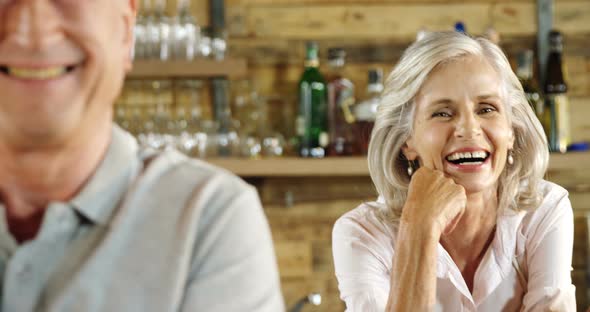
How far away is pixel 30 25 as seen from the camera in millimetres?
688

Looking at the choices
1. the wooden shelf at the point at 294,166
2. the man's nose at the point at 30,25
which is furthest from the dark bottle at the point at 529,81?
the man's nose at the point at 30,25

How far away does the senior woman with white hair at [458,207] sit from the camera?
61.1 inches

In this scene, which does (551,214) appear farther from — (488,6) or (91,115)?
(488,6)

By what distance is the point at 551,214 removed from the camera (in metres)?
1.67

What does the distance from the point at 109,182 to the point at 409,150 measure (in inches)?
40.1

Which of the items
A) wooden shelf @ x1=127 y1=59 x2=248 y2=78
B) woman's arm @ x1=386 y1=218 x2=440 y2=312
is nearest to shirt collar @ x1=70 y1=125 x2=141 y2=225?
woman's arm @ x1=386 y1=218 x2=440 y2=312

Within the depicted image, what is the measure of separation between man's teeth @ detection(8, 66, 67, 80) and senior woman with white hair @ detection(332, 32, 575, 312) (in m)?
0.92

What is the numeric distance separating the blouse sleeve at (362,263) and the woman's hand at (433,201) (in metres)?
0.08

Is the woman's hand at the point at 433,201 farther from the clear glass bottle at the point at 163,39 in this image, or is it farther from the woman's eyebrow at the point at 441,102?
the clear glass bottle at the point at 163,39

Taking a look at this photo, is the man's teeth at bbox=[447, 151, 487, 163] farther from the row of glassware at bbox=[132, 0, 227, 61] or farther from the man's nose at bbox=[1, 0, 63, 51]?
the row of glassware at bbox=[132, 0, 227, 61]

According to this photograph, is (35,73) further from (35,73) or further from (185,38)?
(185,38)

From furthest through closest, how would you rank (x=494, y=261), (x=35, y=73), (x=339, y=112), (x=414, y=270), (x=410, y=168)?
(x=339, y=112) < (x=410, y=168) < (x=494, y=261) < (x=414, y=270) < (x=35, y=73)

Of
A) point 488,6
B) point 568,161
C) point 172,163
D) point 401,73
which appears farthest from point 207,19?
point 172,163

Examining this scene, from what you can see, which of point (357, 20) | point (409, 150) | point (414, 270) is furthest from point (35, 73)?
→ point (357, 20)
